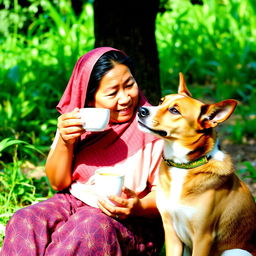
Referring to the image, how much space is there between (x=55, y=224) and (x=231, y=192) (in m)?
1.05

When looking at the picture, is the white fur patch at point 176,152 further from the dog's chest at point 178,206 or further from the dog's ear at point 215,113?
the dog's ear at point 215,113

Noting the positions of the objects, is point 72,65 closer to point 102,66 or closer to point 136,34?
point 136,34

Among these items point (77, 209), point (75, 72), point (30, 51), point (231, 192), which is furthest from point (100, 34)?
point (30, 51)

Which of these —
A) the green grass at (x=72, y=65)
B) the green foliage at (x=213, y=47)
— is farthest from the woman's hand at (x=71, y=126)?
the green foliage at (x=213, y=47)

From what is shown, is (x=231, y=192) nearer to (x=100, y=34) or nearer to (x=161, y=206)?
(x=161, y=206)

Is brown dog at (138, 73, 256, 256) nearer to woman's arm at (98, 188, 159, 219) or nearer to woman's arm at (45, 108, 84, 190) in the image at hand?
woman's arm at (98, 188, 159, 219)

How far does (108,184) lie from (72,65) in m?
3.88

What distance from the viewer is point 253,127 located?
227 inches

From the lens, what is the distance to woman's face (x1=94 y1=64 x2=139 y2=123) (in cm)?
296

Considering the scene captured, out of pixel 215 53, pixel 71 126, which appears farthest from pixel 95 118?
pixel 215 53

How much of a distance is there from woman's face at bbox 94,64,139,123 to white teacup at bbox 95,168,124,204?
1.60ft

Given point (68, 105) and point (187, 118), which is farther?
point (68, 105)

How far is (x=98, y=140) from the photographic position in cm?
312

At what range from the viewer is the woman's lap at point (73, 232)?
2.63 metres
